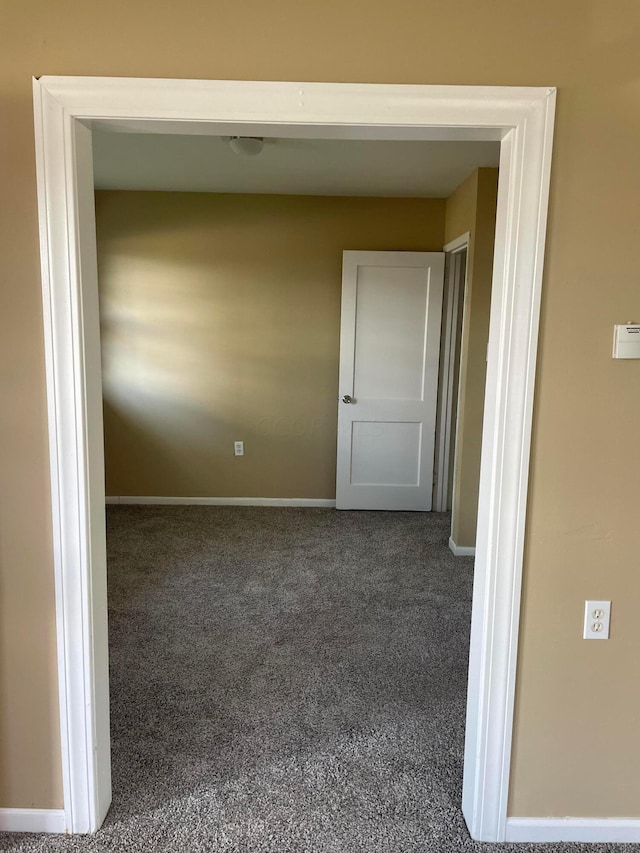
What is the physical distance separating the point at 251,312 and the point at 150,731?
310 cm

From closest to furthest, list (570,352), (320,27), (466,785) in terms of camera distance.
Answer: (320,27), (570,352), (466,785)

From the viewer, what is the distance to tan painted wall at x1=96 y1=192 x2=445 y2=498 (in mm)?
4324

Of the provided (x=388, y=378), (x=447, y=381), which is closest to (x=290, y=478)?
(x=388, y=378)

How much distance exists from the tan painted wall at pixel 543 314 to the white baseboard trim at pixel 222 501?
3.02m

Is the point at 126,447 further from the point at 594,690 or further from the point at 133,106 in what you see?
the point at 594,690

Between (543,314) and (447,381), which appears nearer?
(543,314)

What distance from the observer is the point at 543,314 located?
1491mm

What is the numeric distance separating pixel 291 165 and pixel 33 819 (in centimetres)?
335

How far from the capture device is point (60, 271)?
1457mm

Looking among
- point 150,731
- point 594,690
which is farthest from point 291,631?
point 594,690

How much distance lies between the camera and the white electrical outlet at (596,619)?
1.61 m

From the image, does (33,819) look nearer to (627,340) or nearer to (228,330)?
(627,340)

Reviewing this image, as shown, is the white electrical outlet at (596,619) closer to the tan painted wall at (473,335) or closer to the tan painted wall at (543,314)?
the tan painted wall at (543,314)

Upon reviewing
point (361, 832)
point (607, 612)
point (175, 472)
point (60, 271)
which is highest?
point (60, 271)
